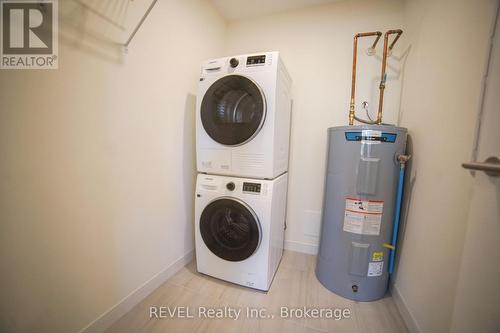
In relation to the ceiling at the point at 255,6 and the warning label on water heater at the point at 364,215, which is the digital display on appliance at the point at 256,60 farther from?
the warning label on water heater at the point at 364,215

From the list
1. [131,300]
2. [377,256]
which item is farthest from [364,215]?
[131,300]

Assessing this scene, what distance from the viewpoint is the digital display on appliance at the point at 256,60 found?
1.10 metres

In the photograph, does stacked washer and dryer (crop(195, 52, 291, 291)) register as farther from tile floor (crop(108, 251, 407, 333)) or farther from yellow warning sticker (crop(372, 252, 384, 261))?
yellow warning sticker (crop(372, 252, 384, 261))

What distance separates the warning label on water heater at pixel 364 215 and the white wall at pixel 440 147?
0.63 ft

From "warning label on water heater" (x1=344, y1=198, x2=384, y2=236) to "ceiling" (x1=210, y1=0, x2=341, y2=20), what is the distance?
5.60 ft

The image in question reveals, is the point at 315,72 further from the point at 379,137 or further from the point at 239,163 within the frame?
the point at 239,163

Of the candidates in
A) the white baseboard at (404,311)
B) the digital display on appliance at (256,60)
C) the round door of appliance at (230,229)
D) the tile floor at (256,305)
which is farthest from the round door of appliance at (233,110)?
the white baseboard at (404,311)

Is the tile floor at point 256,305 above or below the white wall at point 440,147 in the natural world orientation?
below

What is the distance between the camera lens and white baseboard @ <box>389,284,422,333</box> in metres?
0.96

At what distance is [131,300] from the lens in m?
1.07

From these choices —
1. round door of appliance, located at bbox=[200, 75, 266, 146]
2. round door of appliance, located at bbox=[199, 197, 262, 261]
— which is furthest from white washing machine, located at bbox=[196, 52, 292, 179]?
round door of appliance, located at bbox=[199, 197, 262, 261]

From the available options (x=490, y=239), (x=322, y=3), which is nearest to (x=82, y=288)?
(x=490, y=239)

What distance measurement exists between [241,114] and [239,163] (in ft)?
1.13

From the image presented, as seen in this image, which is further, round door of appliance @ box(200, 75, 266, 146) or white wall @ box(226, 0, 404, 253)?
white wall @ box(226, 0, 404, 253)
